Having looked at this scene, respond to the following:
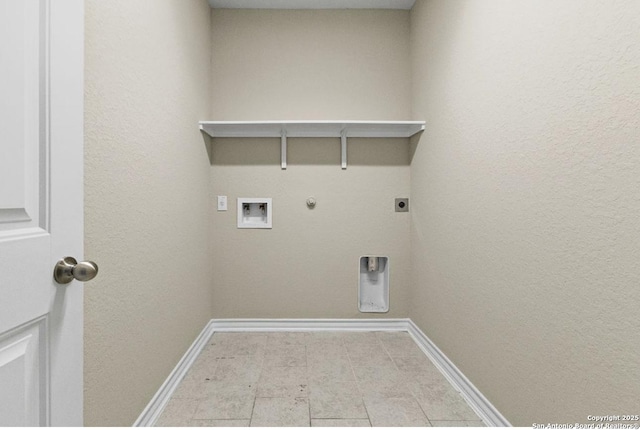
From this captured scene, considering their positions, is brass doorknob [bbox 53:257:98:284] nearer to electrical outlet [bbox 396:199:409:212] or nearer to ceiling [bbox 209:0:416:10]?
electrical outlet [bbox 396:199:409:212]

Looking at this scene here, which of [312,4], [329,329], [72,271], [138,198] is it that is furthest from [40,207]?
[312,4]

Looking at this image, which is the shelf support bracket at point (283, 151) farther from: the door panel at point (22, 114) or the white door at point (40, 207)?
the door panel at point (22, 114)

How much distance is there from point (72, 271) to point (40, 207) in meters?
0.15

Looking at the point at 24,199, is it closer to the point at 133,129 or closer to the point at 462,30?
the point at 133,129

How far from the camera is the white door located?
1.92ft

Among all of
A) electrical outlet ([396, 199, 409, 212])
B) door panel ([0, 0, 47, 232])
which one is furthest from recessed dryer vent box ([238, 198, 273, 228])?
door panel ([0, 0, 47, 232])

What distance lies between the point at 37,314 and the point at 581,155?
1.52m

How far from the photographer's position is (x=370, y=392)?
178 centimetres

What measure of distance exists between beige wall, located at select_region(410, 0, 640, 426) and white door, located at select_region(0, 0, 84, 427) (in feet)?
4.75

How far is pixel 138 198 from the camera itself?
1.41 meters

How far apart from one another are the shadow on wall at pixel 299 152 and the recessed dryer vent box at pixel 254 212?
0.31 meters

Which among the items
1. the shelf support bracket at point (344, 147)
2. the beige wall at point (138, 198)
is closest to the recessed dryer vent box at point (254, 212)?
the beige wall at point (138, 198)

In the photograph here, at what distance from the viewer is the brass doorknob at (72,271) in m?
0.69

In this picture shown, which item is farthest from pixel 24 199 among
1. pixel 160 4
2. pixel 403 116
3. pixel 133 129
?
pixel 403 116
